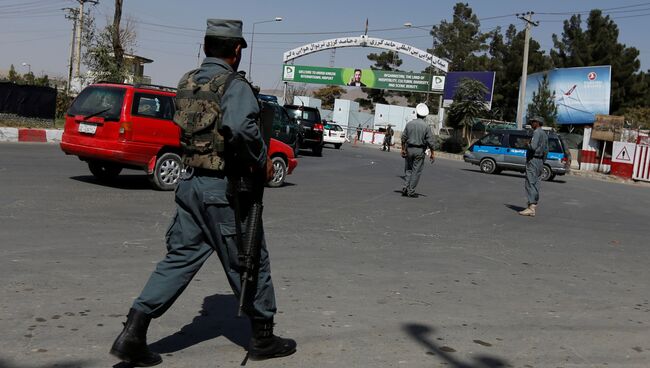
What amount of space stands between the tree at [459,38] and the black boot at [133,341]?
240 ft

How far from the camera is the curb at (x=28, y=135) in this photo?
1841 cm

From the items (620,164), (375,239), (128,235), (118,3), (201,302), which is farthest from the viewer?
(620,164)

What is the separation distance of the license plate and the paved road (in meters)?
0.92

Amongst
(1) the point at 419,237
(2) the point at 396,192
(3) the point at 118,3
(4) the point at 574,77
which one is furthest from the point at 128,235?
(4) the point at 574,77

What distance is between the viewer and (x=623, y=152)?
29.2 meters

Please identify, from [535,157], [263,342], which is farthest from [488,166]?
[263,342]

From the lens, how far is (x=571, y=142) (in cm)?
3916

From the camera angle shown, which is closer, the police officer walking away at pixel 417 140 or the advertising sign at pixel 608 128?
the police officer walking away at pixel 417 140

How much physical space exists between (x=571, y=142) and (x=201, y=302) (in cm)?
3788

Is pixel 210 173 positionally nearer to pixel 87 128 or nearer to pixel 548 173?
pixel 87 128

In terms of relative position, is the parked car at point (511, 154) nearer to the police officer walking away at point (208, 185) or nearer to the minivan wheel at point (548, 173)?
the minivan wheel at point (548, 173)

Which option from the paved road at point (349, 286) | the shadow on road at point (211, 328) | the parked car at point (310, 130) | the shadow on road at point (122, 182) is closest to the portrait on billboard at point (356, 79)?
the parked car at point (310, 130)

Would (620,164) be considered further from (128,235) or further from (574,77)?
(128,235)

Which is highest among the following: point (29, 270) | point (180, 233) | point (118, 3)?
point (118, 3)
